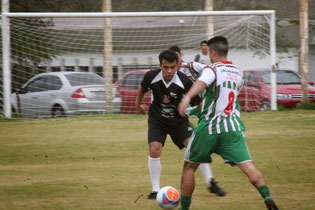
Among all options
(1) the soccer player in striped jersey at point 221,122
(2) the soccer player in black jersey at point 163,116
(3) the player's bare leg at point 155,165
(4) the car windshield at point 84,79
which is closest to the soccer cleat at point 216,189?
(2) the soccer player in black jersey at point 163,116

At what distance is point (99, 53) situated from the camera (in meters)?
16.0

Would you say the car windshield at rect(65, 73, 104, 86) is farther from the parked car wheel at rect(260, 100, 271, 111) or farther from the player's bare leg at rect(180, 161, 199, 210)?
the player's bare leg at rect(180, 161, 199, 210)

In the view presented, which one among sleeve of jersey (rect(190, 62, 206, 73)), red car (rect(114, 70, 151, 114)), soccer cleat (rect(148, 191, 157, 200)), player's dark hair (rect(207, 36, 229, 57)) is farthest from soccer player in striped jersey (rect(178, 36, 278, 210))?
red car (rect(114, 70, 151, 114))

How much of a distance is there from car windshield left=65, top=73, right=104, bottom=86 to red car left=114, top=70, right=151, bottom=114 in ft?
1.76

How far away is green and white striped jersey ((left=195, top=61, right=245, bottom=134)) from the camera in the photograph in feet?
17.9

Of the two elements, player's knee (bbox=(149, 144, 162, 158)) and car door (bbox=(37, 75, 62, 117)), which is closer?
player's knee (bbox=(149, 144, 162, 158))

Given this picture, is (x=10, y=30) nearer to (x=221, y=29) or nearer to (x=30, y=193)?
(x=221, y=29)

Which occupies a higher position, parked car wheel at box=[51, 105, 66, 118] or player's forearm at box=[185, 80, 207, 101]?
player's forearm at box=[185, 80, 207, 101]

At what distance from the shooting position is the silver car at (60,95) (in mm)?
15375

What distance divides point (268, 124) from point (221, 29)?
160 inches

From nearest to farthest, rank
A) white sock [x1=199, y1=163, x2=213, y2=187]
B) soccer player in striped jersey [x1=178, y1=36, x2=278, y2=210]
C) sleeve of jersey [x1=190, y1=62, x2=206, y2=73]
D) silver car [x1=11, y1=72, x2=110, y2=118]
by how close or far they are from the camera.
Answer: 1. soccer player in striped jersey [x1=178, y1=36, x2=278, y2=210]
2. white sock [x1=199, y1=163, x2=213, y2=187]
3. sleeve of jersey [x1=190, y1=62, x2=206, y2=73]
4. silver car [x1=11, y1=72, x2=110, y2=118]

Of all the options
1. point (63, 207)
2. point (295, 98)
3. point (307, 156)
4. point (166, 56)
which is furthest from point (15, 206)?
point (295, 98)

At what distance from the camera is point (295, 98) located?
17438mm

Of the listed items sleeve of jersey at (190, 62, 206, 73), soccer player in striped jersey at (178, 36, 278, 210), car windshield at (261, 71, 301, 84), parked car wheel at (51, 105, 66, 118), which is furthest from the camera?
car windshield at (261, 71, 301, 84)
